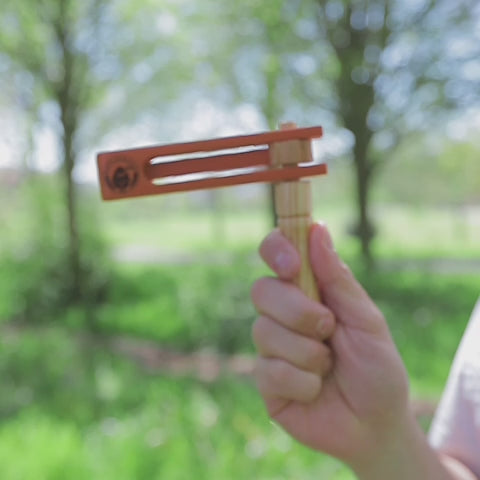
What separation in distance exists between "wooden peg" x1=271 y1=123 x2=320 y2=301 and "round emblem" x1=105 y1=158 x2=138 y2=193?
0.17m

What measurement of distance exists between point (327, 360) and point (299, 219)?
0.19 m

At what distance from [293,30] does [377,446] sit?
581cm

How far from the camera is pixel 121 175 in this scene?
784 mm

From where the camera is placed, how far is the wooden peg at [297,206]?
0.77 metres

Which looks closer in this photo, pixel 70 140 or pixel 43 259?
pixel 70 140

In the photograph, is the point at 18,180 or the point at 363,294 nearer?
the point at 363,294

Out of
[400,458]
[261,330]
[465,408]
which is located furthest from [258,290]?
[465,408]

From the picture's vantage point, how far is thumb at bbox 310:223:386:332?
799mm

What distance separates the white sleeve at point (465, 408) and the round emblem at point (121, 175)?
585 mm

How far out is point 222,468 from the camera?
7.39 ft

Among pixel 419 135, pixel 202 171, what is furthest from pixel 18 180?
pixel 202 171

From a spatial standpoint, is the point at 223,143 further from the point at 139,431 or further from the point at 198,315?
the point at 198,315

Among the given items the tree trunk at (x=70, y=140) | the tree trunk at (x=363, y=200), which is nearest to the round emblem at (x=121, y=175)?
the tree trunk at (x=70, y=140)

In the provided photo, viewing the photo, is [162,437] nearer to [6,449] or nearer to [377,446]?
[6,449]
